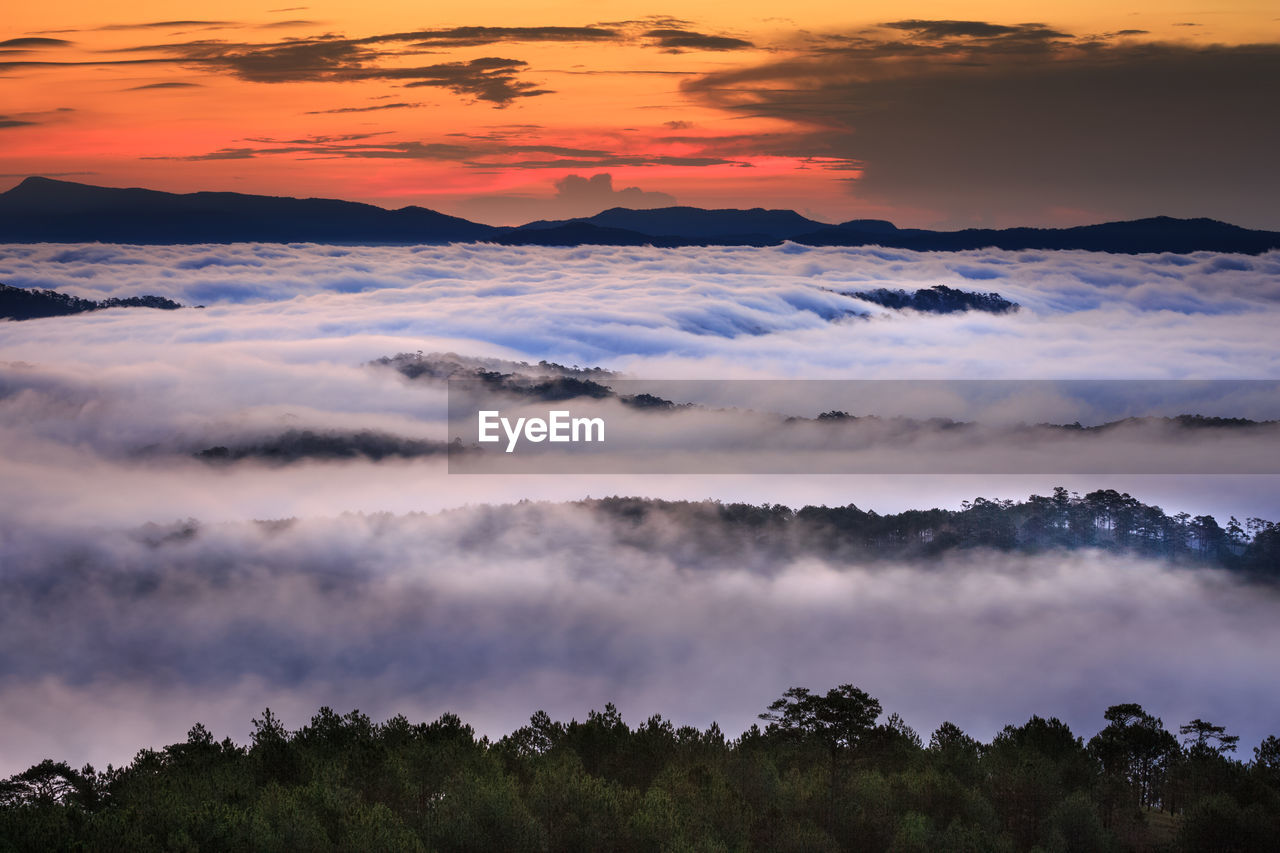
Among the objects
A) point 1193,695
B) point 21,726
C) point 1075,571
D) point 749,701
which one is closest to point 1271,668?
point 1193,695

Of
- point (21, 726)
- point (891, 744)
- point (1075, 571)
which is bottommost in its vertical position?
point (21, 726)

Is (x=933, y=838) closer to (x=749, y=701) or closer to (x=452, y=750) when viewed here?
(x=452, y=750)

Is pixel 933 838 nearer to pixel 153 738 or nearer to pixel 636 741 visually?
pixel 636 741

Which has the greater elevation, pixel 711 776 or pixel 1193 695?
pixel 711 776

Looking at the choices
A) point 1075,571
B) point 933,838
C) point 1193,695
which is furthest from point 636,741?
point 1075,571

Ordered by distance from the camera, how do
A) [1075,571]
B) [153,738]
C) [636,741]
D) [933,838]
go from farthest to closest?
[1075,571], [153,738], [636,741], [933,838]

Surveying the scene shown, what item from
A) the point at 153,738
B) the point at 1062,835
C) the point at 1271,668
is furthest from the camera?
the point at 1271,668

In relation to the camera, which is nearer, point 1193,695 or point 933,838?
point 933,838
